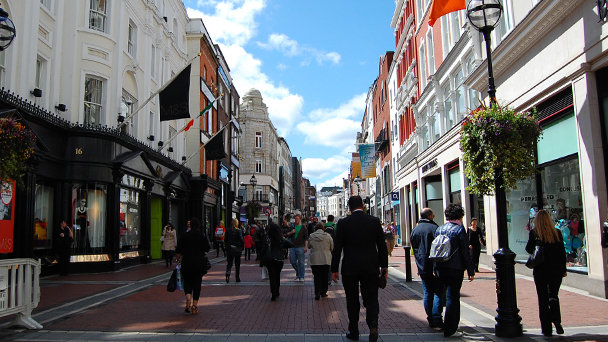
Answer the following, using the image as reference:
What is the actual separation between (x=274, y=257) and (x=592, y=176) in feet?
21.5

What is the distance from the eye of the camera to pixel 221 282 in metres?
12.8

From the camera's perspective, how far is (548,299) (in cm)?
616

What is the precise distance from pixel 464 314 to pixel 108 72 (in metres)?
14.8

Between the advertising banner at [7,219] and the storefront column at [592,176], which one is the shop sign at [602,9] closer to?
the storefront column at [592,176]

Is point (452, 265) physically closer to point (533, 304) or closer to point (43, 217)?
point (533, 304)

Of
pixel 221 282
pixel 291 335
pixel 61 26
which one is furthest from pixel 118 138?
pixel 291 335

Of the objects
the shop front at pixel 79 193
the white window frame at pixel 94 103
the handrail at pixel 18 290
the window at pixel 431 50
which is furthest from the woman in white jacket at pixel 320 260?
the window at pixel 431 50

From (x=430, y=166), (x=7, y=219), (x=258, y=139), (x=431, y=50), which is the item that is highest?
(x=258, y=139)

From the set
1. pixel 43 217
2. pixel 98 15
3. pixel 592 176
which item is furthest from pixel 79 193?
pixel 592 176

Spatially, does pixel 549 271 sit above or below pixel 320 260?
above

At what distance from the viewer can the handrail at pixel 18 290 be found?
6484 millimetres

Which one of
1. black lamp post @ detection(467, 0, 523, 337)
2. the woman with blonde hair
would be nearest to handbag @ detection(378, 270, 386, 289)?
black lamp post @ detection(467, 0, 523, 337)

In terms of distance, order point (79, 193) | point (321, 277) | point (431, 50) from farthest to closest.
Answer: point (431, 50)
point (79, 193)
point (321, 277)

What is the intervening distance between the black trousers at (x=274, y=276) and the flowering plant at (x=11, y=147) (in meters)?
5.03
